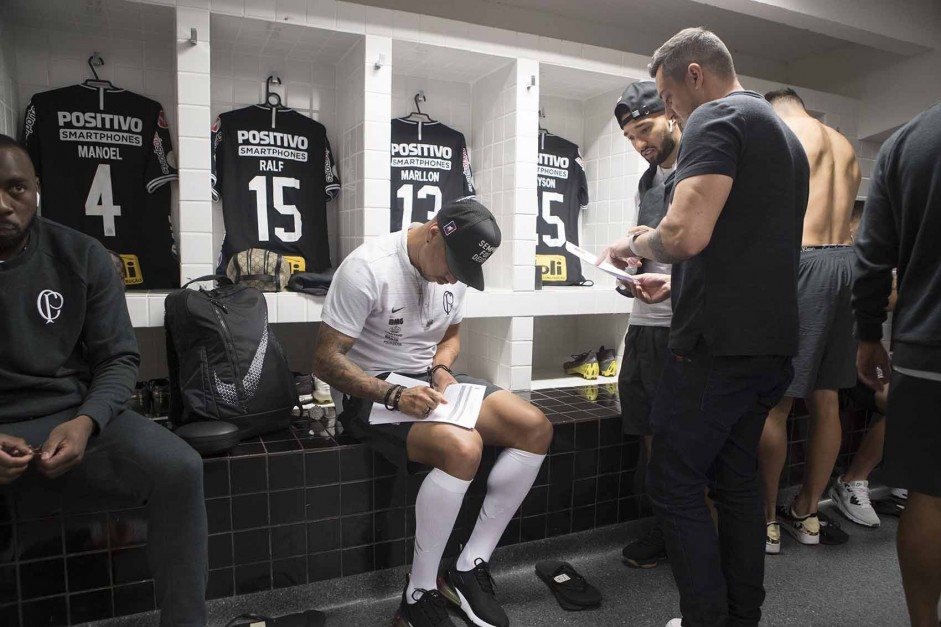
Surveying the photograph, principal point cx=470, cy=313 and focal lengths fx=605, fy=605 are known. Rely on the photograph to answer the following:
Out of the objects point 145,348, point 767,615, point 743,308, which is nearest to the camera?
point 743,308

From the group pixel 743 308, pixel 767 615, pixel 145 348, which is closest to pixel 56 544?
pixel 145 348

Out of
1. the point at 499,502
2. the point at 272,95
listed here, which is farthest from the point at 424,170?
the point at 499,502

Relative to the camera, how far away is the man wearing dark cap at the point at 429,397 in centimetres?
172

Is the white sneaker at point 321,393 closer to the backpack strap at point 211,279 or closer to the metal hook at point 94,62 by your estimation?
the backpack strap at point 211,279

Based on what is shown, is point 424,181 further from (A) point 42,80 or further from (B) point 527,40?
(A) point 42,80

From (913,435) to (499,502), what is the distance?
1085mm

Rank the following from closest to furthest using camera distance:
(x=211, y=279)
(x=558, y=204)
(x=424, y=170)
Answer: (x=211, y=279) → (x=424, y=170) → (x=558, y=204)

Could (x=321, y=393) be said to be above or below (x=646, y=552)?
above

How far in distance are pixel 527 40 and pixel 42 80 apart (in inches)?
85.6

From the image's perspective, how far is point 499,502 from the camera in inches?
73.7

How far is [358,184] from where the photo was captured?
2725mm

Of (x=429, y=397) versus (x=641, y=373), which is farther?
(x=641, y=373)

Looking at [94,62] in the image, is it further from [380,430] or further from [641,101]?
[641,101]

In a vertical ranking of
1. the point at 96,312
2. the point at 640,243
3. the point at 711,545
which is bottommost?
the point at 711,545
